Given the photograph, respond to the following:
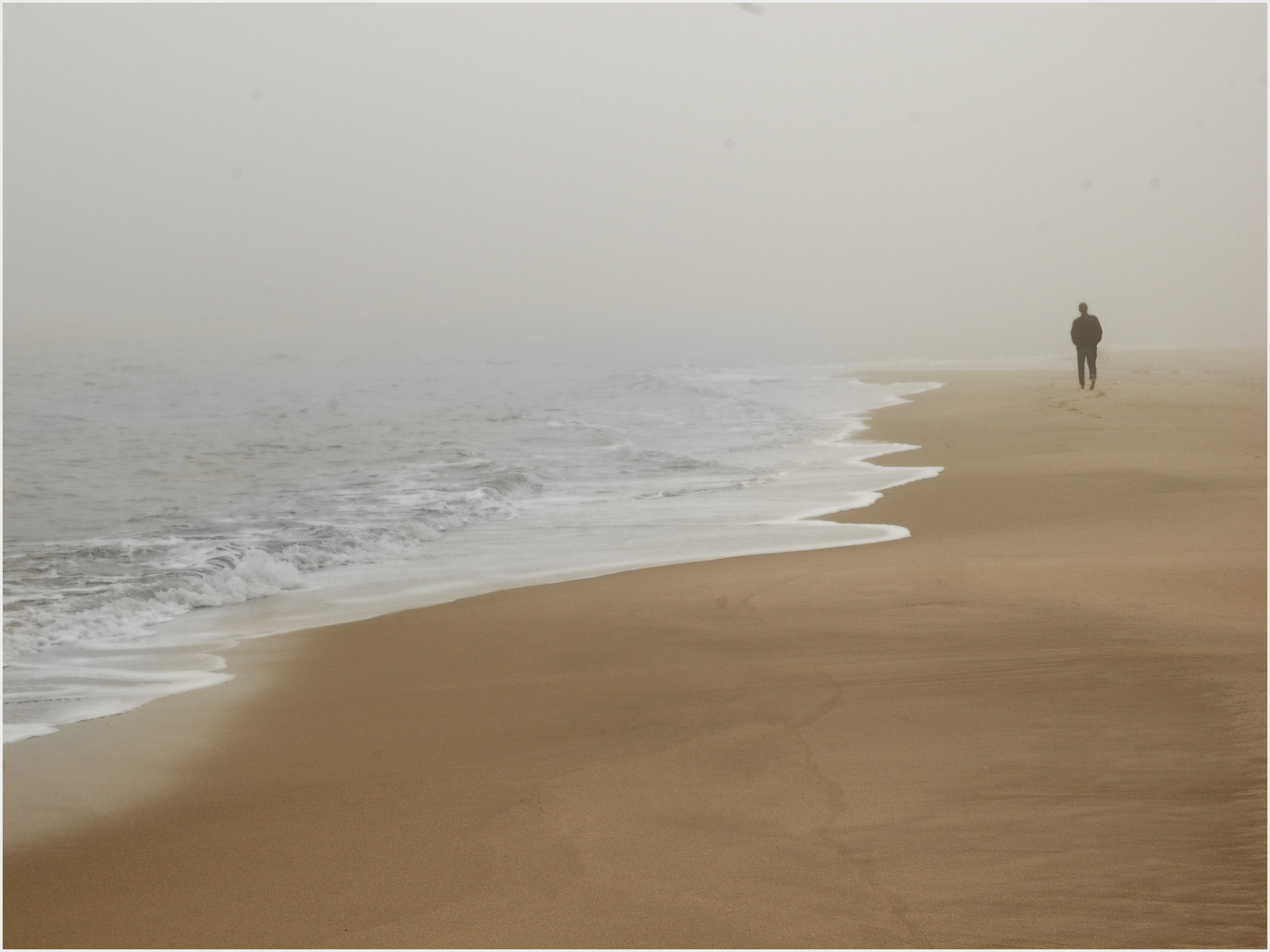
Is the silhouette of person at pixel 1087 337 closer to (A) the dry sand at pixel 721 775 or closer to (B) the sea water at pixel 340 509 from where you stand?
(B) the sea water at pixel 340 509

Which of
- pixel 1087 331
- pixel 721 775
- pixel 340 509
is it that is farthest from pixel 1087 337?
pixel 721 775

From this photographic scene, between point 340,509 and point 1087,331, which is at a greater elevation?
point 1087,331

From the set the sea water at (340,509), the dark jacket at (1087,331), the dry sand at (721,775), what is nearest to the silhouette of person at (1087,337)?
the dark jacket at (1087,331)

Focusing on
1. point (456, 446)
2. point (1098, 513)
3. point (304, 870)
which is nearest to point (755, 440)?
point (456, 446)

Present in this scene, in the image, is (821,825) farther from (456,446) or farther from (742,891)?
(456,446)

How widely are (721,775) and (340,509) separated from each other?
872 centimetres

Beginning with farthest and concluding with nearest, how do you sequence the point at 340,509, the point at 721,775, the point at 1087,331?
the point at 1087,331, the point at 340,509, the point at 721,775

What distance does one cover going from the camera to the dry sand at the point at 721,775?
10.3 feet

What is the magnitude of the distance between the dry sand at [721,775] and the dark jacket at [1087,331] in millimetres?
16058

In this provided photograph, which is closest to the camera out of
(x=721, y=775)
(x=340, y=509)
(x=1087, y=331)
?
(x=721, y=775)

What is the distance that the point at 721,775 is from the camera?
402cm

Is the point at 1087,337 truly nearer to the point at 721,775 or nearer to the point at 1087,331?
the point at 1087,331

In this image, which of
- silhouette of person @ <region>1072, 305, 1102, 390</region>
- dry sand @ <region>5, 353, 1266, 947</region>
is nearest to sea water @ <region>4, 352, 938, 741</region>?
dry sand @ <region>5, 353, 1266, 947</region>

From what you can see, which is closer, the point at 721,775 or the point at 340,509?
the point at 721,775
